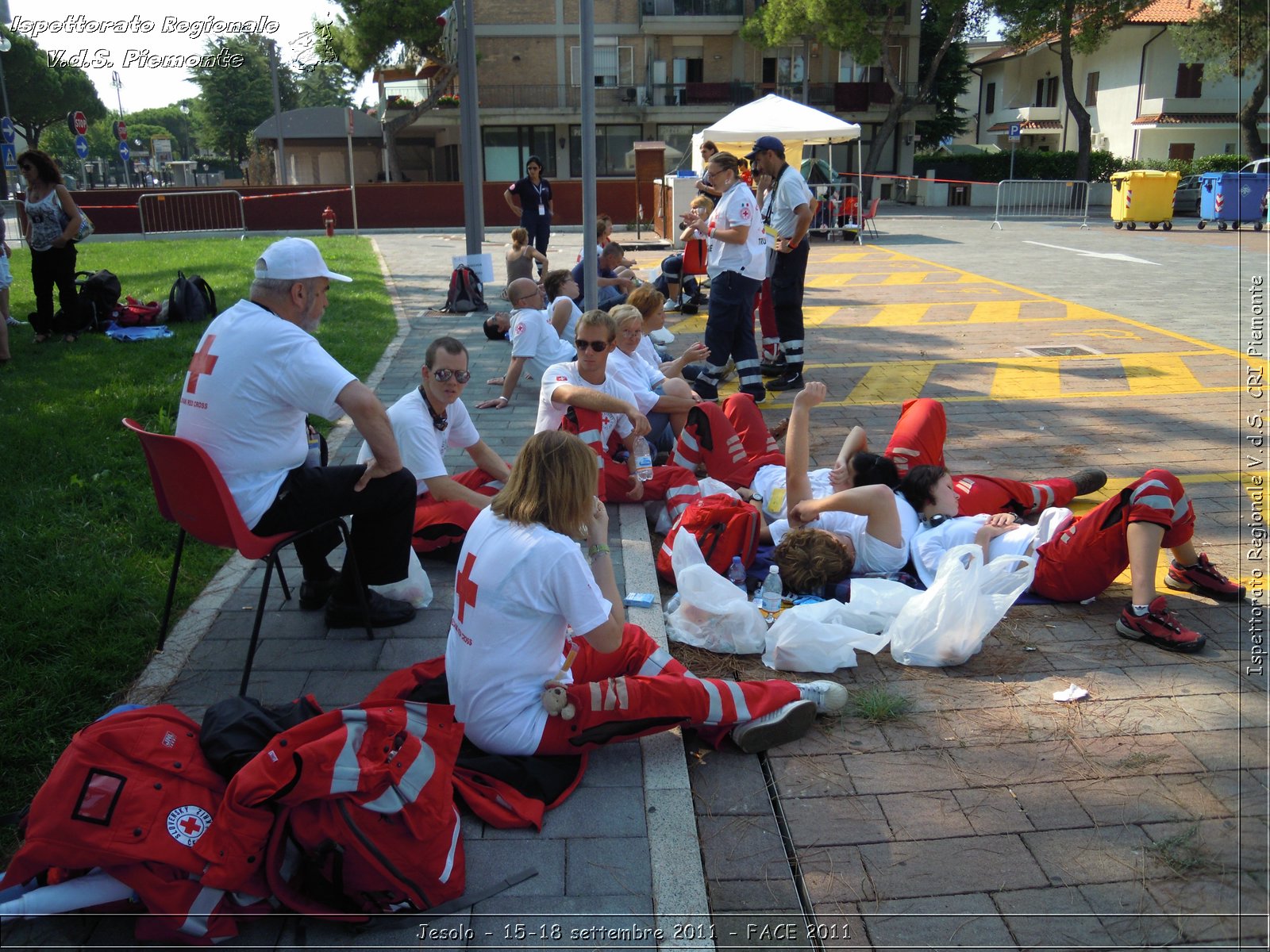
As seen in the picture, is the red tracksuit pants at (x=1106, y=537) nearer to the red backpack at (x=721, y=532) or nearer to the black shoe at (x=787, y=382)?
the red backpack at (x=721, y=532)

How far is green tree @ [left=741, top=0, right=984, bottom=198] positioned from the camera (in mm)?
41625

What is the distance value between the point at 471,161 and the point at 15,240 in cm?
1785

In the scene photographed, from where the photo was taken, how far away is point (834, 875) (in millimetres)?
2928

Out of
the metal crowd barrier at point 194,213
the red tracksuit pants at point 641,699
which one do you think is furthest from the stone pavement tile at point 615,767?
the metal crowd barrier at point 194,213

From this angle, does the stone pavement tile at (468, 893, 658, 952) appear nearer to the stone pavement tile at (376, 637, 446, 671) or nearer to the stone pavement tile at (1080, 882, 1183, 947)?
the stone pavement tile at (1080, 882, 1183, 947)

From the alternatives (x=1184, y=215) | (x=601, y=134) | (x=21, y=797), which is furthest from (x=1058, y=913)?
(x=601, y=134)

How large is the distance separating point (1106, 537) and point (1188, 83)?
48077 mm

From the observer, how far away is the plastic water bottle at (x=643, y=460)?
6.02 meters

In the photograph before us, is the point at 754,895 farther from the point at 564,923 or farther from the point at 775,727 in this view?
the point at 775,727

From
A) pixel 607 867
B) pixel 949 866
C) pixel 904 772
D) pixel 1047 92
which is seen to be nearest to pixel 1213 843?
pixel 949 866

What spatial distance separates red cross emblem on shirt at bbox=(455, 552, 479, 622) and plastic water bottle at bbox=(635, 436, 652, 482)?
2.84m

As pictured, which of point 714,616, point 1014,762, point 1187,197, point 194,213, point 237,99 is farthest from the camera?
point 237,99

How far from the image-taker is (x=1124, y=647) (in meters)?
4.31

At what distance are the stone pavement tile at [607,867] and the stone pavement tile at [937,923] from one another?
646 mm
